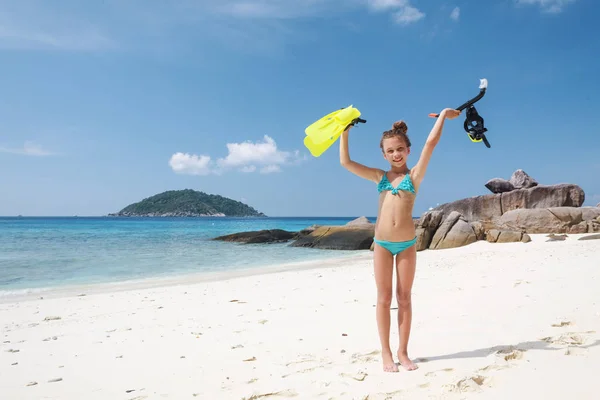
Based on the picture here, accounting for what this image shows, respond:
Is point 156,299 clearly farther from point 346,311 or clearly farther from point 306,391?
point 306,391

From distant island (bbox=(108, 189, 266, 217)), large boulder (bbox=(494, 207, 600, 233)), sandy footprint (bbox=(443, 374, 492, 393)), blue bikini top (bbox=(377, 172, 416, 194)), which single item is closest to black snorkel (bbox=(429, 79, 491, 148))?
blue bikini top (bbox=(377, 172, 416, 194))

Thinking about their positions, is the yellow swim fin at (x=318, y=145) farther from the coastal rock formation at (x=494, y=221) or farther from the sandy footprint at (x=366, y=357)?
the coastal rock formation at (x=494, y=221)

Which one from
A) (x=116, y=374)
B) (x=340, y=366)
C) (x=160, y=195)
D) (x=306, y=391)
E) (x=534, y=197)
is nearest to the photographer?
(x=306, y=391)

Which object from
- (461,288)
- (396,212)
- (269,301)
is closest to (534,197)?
(461,288)

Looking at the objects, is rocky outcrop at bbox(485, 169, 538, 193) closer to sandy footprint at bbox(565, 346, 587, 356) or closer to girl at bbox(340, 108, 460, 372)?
sandy footprint at bbox(565, 346, 587, 356)

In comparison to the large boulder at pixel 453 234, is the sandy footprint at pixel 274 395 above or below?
below

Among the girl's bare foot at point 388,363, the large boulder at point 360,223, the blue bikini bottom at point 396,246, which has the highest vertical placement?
the large boulder at point 360,223

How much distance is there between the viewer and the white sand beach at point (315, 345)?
307 centimetres

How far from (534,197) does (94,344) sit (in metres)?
25.1

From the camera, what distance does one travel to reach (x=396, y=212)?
3.59m

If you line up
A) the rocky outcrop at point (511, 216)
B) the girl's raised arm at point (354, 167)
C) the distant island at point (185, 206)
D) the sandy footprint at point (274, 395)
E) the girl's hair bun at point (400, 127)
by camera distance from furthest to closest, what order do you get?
the distant island at point (185, 206) → the rocky outcrop at point (511, 216) → the girl's raised arm at point (354, 167) → the girl's hair bun at point (400, 127) → the sandy footprint at point (274, 395)

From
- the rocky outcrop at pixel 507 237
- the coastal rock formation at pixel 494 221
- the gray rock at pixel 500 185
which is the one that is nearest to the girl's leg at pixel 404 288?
the coastal rock formation at pixel 494 221

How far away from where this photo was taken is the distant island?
141625mm

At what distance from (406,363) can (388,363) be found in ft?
0.49
